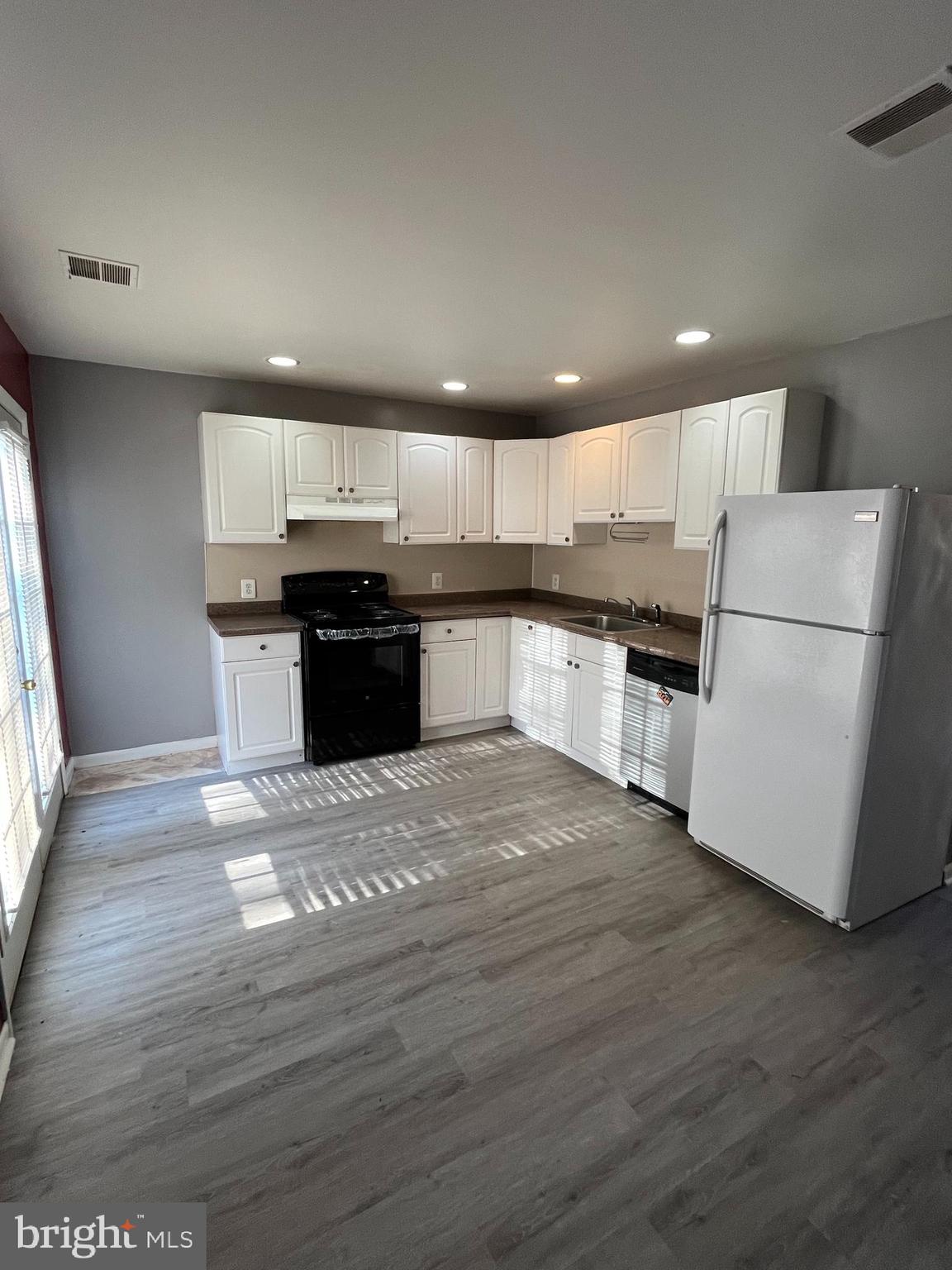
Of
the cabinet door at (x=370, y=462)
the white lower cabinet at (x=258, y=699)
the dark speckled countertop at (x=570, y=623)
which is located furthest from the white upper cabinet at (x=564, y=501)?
the white lower cabinet at (x=258, y=699)

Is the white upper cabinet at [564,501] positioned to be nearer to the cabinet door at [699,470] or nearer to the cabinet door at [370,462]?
the cabinet door at [699,470]

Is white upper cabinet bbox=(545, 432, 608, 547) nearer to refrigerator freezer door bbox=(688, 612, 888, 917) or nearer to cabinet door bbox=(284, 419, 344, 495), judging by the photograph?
cabinet door bbox=(284, 419, 344, 495)

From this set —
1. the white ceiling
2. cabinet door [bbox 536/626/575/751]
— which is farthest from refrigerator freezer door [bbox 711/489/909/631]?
cabinet door [bbox 536/626/575/751]

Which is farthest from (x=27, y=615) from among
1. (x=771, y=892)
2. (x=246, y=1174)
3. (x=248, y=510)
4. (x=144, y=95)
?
(x=771, y=892)

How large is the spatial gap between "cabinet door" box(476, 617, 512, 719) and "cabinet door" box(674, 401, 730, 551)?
4.94 feet

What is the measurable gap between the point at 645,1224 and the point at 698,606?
2.98 metres

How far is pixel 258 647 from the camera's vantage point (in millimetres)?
3688

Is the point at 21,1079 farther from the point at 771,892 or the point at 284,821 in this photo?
the point at 771,892

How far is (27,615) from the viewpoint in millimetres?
2734

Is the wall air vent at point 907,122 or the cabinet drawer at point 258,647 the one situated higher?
the wall air vent at point 907,122

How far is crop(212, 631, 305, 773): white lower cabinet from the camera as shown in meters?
3.65

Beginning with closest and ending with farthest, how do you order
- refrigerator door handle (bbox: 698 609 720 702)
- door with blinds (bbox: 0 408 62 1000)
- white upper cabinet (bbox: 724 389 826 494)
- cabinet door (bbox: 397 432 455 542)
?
door with blinds (bbox: 0 408 62 1000)
refrigerator door handle (bbox: 698 609 720 702)
white upper cabinet (bbox: 724 389 826 494)
cabinet door (bbox: 397 432 455 542)

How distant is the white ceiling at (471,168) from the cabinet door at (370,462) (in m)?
1.21

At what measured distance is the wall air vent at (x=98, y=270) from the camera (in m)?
2.11
